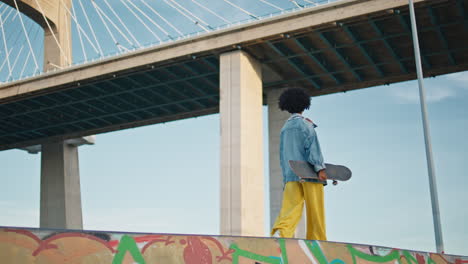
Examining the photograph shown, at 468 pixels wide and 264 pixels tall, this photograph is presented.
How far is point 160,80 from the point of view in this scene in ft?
116

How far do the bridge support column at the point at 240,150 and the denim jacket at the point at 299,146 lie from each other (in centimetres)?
2017

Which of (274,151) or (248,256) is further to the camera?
(274,151)

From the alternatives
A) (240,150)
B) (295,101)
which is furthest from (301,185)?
(240,150)

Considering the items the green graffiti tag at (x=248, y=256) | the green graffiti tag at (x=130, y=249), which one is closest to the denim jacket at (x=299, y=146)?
the green graffiti tag at (x=248, y=256)

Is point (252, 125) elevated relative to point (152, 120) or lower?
lower

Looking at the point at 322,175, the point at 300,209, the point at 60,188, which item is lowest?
the point at 300,209

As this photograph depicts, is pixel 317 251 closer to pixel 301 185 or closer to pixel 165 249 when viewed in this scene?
pixel 301 185

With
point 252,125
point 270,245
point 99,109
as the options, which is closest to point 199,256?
point 270,245

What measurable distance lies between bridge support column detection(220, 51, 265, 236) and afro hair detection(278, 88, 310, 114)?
65.9 feet

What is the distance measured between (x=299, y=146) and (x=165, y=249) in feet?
8.78

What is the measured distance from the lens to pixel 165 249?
5.12m

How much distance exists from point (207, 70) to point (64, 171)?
2086cm

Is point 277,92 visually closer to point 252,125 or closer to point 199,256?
point 252,125

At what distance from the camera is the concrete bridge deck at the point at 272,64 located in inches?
1056
